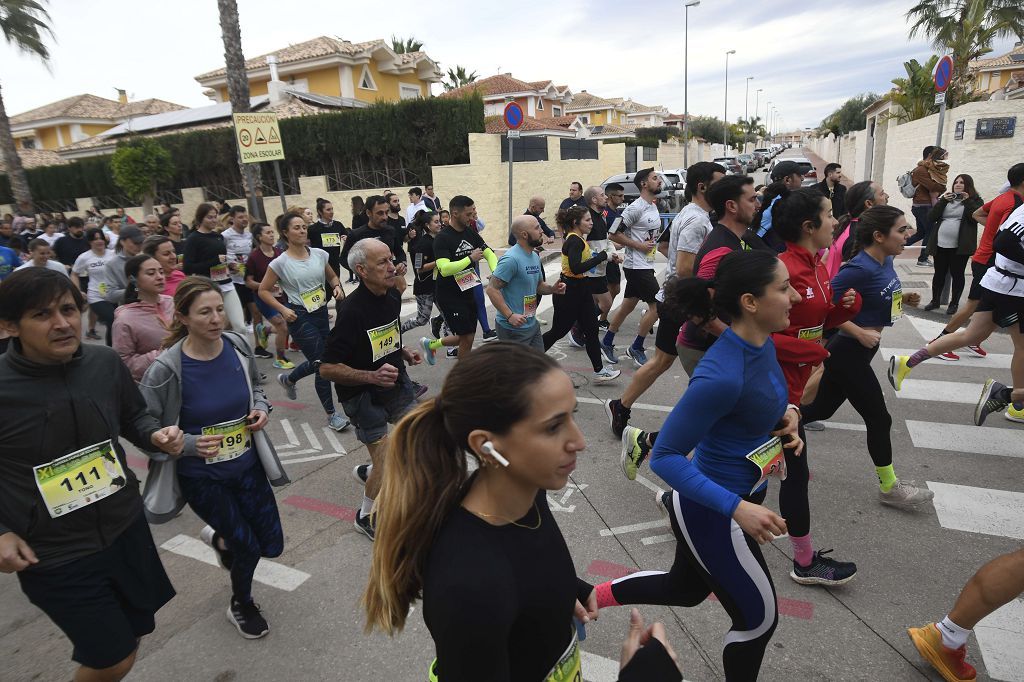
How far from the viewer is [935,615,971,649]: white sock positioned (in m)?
2.51

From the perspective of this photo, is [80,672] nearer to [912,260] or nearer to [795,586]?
[795,586]

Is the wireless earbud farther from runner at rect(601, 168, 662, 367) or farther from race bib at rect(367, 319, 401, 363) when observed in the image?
runner at rect(601, 168, 662, 367)

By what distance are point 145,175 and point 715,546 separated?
915 inches

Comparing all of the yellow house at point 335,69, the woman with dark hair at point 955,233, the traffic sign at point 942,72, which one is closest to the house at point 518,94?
the yellow house at point 335,69

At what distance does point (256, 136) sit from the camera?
10.6 meters

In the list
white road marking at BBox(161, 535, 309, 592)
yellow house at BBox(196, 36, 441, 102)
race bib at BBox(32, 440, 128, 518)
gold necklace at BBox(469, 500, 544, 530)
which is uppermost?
yellow house at BBox(196, 36, 441, 102)

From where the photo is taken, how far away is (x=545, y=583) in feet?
4.65

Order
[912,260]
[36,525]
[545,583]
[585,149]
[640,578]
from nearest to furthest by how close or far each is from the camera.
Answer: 1. [545,583]
2. [36,525]
3. [640,578]
4. [912,260]
5. [585,149]

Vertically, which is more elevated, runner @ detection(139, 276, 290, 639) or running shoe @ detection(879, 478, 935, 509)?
runner @ detection(139, 276, 290, 639)

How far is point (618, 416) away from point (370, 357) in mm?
2327

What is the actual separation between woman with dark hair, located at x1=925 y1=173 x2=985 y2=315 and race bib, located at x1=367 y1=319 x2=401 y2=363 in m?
7.76

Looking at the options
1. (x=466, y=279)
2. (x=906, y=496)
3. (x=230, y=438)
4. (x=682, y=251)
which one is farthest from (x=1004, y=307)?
(x=230, y=438)

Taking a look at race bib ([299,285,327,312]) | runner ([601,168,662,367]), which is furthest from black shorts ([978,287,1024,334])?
race bib ([299,285,327,312])

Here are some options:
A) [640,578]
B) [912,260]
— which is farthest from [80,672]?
[912,260]
